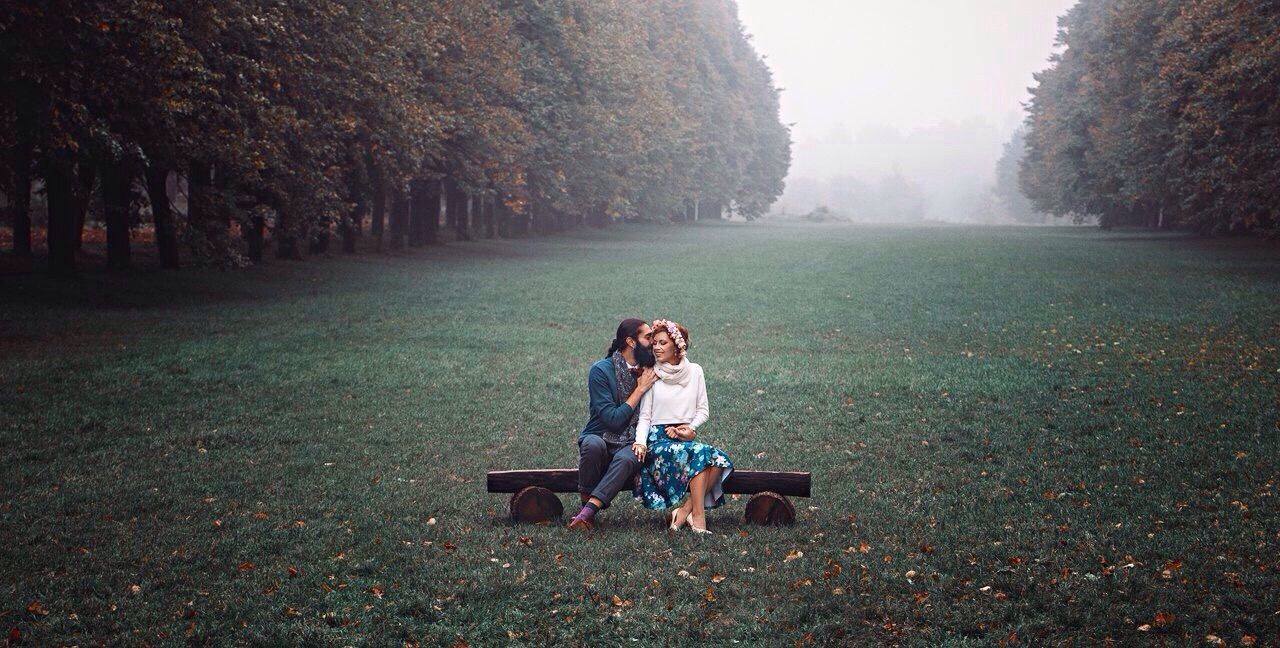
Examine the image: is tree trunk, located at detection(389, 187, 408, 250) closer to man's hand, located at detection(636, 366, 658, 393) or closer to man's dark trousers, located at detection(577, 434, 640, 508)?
man's dark trousers, located at detection(577, 434, 640, 508)

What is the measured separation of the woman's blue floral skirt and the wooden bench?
0.52 ft

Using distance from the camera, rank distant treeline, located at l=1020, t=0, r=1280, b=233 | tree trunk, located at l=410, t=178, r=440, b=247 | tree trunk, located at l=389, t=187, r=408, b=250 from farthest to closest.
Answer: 1. tree trunk, located at l=410, t=178, r=440, b=247
2. tree trunk, located at l=389, t=187, r=408, b=250
3. distant treeline, located at l=1020, t=0, r=1280, b=233

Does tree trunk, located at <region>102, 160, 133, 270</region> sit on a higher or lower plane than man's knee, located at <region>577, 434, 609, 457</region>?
higher

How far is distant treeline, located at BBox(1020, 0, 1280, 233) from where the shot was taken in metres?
31.0

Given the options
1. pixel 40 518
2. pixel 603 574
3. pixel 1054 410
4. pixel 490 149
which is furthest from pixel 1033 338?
pixel 490 149

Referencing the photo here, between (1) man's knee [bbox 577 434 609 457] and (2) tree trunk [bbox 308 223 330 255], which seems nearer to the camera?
(1) man's knee [bbox 577 434 609 457]

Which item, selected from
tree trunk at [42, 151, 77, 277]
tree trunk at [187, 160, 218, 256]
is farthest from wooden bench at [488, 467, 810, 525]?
tree trunk at [42, 151, 77, 277]

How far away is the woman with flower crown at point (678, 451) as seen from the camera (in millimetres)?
8625

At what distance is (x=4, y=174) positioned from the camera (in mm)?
18844

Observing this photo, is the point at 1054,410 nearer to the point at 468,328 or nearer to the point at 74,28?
the point at 468,328

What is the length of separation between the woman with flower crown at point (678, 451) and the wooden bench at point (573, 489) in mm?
243

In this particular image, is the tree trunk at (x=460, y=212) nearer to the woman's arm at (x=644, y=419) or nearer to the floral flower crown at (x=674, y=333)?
the woman's arm at (x=644, y=419)

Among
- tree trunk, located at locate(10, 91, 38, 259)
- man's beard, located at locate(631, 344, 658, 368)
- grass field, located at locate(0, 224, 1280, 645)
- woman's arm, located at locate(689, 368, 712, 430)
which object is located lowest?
grass field, located at locate(0, 224, 1280, 645)

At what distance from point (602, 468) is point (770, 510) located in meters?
1.38
